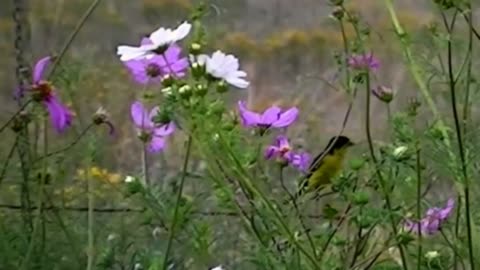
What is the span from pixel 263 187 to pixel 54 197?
279mm

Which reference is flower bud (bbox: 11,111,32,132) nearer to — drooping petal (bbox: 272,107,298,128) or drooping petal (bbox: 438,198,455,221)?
drooping petal (bbox: 272,107,298,128)

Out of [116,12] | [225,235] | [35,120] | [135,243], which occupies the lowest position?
[116,12]

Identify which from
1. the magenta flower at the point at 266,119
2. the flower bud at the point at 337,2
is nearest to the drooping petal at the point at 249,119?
the magenta flower at the point at 266,119

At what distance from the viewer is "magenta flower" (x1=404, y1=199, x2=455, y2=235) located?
979 mm

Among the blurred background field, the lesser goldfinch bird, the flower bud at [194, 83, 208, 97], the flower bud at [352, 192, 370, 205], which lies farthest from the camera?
the blurred background field

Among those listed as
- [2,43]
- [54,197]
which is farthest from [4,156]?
[2,43]

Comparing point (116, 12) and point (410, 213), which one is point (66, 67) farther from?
point (116, 12)

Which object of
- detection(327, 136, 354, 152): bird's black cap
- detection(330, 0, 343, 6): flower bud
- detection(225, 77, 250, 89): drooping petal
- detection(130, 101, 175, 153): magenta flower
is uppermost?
detection(225, 77, 250, 89): drooping petal

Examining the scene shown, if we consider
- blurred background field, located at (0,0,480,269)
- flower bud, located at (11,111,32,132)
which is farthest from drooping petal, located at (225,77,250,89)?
flower bud, located at (11,111,32,132)

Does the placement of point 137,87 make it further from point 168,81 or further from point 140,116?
point 168,81

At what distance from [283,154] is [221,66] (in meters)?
0.22

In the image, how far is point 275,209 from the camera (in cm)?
86

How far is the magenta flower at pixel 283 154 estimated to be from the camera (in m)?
1.07

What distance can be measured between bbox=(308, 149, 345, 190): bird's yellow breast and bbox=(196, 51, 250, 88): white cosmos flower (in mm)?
186
